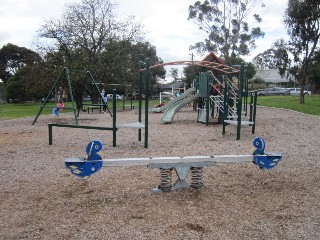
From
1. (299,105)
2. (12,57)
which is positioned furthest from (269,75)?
(299,105)

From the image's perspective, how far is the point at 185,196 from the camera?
4.32 m

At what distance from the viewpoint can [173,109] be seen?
15359 mm

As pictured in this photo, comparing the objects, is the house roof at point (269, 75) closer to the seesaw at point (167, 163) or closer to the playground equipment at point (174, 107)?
the playground equipment at point (174, 107)

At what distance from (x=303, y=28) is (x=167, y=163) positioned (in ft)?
84.1

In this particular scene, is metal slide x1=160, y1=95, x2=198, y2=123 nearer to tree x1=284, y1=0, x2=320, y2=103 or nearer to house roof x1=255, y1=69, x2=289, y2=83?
tree x1=284, y1=0, x2=320, y2=103

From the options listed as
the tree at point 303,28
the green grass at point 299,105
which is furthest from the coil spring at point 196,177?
the tree at point 303,28

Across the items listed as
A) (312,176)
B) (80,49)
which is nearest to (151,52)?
(80,49)

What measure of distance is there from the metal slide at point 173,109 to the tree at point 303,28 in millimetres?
14681

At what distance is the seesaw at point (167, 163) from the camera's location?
4.26m

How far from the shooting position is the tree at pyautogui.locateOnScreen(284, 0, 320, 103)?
83.7 ft

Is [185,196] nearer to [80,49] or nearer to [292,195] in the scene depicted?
[292,195]

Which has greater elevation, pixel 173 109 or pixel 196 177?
pixel 173 109

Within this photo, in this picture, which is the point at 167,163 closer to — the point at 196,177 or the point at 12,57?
the point at 196,177

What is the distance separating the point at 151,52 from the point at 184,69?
9.52m
